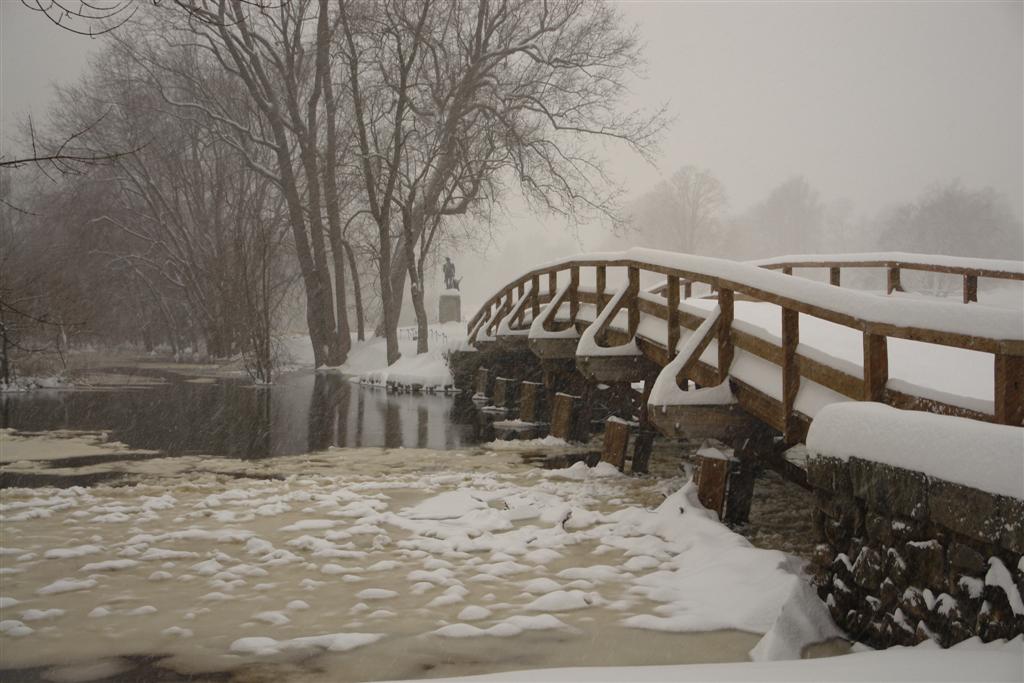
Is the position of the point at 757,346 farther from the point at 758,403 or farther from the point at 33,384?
the point at 33,384

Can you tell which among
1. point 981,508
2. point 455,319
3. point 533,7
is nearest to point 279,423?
point 981,508

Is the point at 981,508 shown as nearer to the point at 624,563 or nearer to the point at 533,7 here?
the point at 624,563

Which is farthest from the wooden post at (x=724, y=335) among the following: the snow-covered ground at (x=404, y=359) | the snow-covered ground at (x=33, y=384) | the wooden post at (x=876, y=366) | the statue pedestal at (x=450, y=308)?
the statue pedestal at (x=450, y=308)

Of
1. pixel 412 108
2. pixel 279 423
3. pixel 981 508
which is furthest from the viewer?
pixel 412 108

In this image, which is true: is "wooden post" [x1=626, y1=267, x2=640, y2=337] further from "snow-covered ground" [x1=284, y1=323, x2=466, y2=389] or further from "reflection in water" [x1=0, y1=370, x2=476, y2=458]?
"snow-covered ground" [x1=284, y1=323, x2=466, y2=389]

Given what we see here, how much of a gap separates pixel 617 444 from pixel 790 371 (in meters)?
4.17

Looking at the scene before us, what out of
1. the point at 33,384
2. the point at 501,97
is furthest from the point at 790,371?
the point at 501,97

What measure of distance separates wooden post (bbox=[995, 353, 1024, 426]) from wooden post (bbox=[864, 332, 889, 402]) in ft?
2.91

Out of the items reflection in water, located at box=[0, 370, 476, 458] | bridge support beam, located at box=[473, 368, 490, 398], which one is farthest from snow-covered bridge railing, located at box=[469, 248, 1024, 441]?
bridge support beam, located at box=[473, 368, 490, 398]

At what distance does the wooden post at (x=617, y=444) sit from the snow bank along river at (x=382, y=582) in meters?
0.85

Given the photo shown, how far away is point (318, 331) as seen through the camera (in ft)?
97.1

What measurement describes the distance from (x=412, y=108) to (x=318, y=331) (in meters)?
8.12

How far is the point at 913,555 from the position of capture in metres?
4.04

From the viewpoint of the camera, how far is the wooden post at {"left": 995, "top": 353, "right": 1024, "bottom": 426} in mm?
4105
